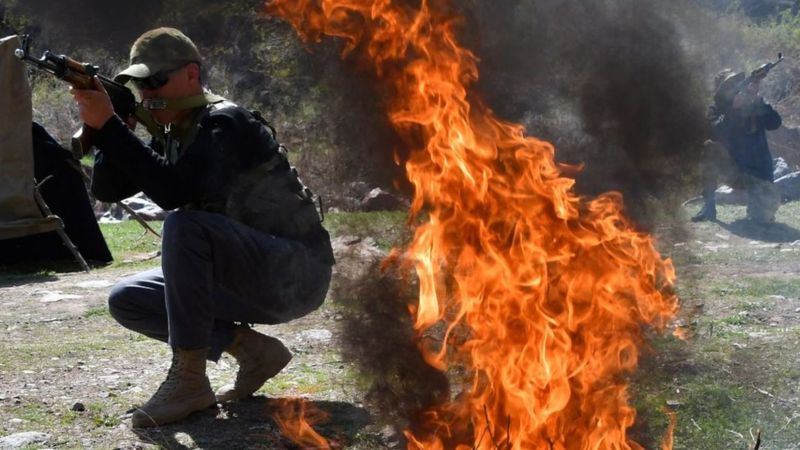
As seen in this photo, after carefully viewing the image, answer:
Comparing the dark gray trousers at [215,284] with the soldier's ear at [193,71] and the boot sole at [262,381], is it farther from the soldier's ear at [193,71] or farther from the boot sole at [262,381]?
the soldier's ear at [193,71]

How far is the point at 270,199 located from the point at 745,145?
972 centimetres

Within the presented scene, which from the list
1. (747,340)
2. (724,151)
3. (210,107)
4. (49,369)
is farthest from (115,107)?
(724,151)

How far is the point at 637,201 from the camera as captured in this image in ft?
14.0

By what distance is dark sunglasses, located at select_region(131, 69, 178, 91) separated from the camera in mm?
3893

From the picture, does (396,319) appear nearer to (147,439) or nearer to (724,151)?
(147,439)

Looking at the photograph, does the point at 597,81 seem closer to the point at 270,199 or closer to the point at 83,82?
the point at 270,199

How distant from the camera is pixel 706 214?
12.1 meters

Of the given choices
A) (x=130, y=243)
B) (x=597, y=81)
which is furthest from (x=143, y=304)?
(x=130, y=243)

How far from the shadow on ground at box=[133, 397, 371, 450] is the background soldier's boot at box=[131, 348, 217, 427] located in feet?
0.16

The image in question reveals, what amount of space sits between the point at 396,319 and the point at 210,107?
1.13 meters

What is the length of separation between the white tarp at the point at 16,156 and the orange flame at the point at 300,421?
5.97 metres

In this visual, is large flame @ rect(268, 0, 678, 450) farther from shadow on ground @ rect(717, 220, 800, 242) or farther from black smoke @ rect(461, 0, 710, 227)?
shadow on ground @ rect(717, 220, 800, 242)

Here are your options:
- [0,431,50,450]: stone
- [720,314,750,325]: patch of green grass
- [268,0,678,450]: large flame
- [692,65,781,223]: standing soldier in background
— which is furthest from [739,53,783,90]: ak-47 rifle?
[0,431,50,450]: stone

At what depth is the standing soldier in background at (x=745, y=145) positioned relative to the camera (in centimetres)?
1189
